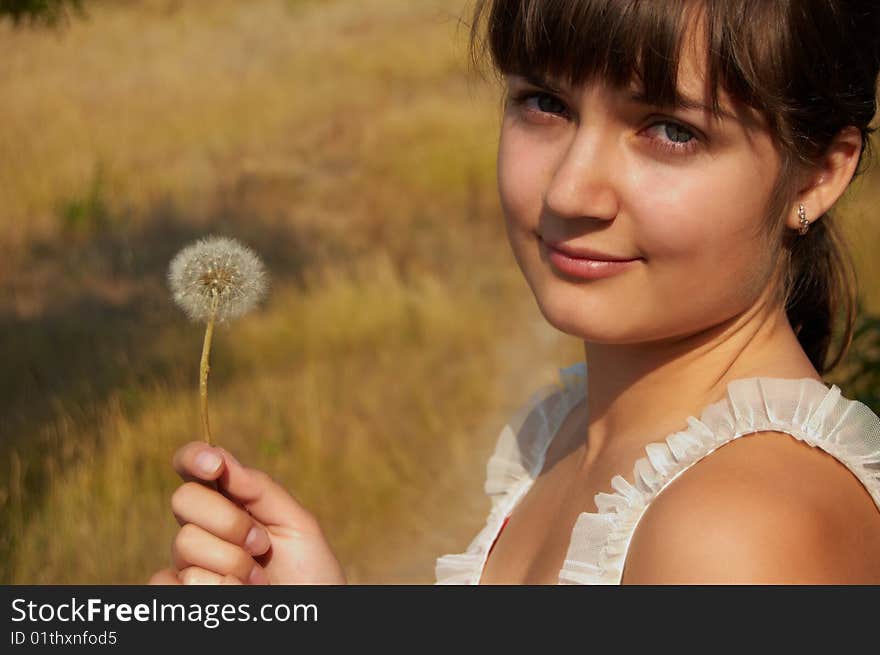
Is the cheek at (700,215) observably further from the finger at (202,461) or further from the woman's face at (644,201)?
the finger at (202,461)

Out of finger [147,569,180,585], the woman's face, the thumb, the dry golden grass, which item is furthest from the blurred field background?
finger [147,569,180,585]

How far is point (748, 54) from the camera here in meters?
1.52

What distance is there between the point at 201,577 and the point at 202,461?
0.19 meters

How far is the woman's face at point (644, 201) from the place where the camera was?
1585 millimetres

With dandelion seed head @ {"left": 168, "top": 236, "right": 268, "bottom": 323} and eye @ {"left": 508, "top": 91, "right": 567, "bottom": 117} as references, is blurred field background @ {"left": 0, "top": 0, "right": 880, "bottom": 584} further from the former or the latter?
dandelion seed head @ {"left": 168, "top": 236, "right": 268, "bottom": 323}

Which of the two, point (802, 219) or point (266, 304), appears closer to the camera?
point (802, 219)

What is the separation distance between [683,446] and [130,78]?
34.7 ft

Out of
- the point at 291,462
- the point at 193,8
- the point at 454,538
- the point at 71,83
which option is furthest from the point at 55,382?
the point at 193,8

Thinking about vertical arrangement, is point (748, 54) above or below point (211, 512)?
above

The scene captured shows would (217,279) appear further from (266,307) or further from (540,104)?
(266,307)

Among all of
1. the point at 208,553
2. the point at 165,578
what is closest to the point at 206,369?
the point at 208,553

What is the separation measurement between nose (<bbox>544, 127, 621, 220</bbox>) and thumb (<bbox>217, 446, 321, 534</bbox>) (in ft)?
2.23

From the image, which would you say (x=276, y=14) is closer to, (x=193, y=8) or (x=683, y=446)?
(x=193, y=8)

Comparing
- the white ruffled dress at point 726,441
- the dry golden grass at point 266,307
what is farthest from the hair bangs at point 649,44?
the dry golden grass at point 266,307
